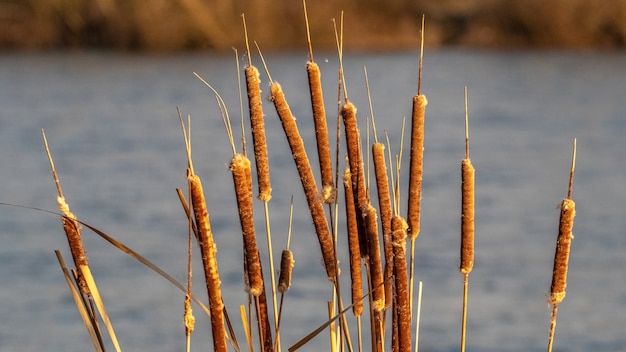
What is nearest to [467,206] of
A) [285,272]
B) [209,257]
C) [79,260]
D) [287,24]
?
[285,272]

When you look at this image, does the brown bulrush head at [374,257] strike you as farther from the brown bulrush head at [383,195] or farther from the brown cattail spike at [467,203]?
the brown cattail spike at [467,203]

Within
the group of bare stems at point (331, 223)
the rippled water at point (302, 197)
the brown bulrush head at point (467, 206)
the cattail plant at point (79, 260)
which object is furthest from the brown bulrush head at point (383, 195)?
the cattail plant at point (79, 260)

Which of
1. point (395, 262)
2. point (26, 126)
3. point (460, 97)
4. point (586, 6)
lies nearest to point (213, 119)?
point (26, 126)

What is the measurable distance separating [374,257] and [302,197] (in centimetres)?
747

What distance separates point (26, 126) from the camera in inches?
545

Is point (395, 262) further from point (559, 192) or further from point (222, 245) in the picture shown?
point (559, 192)

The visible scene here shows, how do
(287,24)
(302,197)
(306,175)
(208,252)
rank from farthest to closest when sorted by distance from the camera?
(287,24) → (302,197) → (306,175) → (208,252)

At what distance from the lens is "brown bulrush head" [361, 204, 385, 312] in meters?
1.83

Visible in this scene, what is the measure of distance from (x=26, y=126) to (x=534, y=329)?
9223 mm

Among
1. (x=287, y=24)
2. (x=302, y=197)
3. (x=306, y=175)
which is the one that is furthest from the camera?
(x=287, y=24)

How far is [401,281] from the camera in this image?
1815 millimetres

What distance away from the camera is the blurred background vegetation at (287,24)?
71.3ft

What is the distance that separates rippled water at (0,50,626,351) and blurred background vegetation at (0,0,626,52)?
8.87ft

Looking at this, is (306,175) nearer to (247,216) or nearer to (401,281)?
(247,216)
